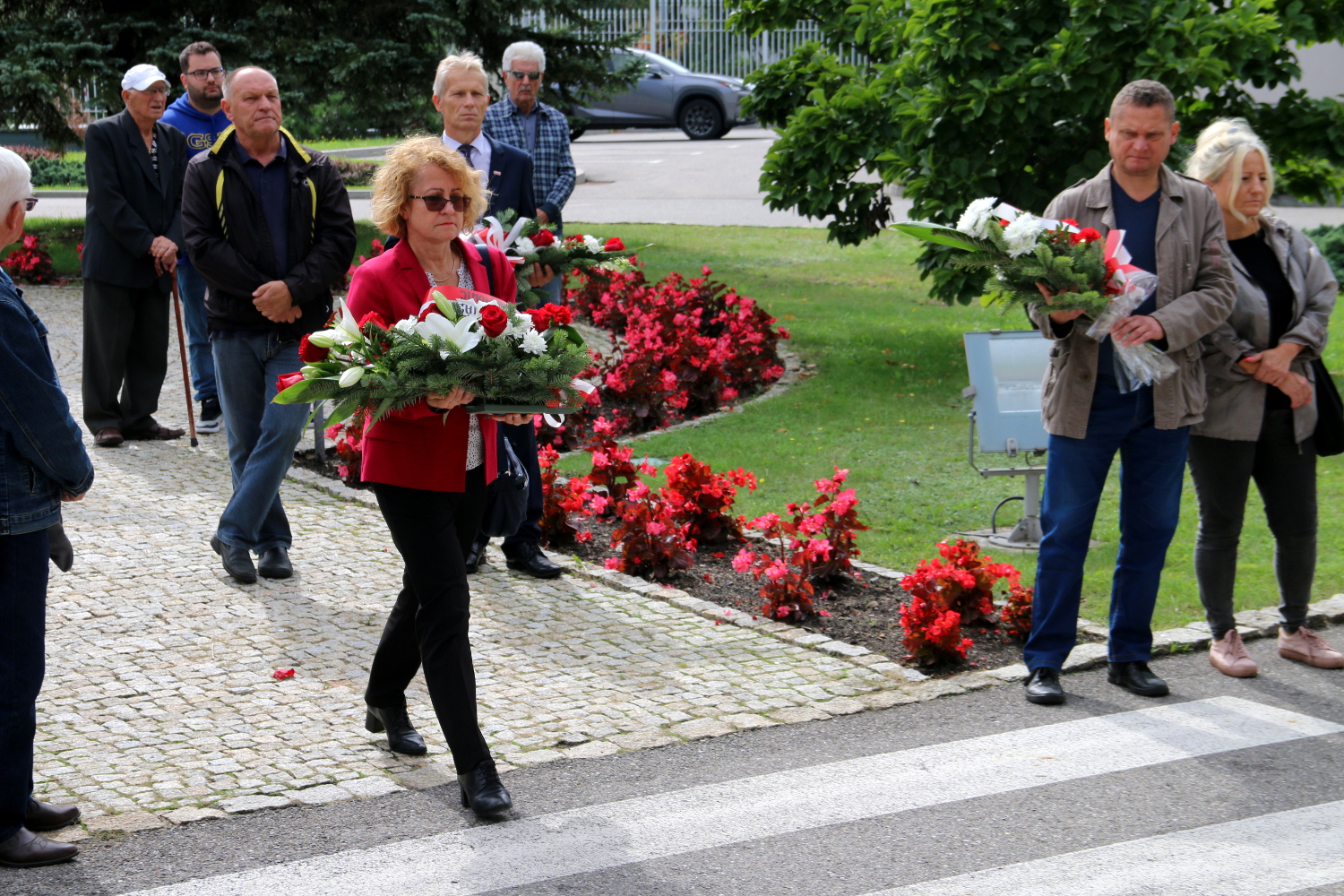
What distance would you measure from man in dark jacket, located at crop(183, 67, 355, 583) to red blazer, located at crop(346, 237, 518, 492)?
226 cm

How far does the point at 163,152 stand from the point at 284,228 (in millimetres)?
2996

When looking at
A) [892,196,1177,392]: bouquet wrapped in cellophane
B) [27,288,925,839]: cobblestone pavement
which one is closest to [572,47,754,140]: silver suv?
[27,288,925,839]: cobblestone pavement

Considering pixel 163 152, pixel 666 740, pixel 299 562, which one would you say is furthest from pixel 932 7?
pixel 666 740

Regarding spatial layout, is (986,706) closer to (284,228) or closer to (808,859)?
(808,859)

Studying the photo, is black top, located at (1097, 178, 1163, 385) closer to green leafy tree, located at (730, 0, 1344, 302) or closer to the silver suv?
green leafy tree, located at (730, 0, 1344, 302)

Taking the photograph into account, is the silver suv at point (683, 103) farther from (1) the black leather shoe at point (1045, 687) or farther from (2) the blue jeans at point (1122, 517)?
(1) the black leather shoe at point (1045, 687)

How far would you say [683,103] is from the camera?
115 feet

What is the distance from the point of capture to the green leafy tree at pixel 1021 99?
10.1 m

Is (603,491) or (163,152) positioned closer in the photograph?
(603,491)

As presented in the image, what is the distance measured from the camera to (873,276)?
16969 millimetres

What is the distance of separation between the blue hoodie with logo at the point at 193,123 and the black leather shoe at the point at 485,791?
6102 millimetres

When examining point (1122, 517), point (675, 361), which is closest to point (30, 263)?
point (675, 361)

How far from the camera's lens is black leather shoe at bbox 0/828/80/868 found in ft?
13.4

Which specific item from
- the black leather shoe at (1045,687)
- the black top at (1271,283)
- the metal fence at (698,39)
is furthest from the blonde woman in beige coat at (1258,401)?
the metal fence at (698,39)
